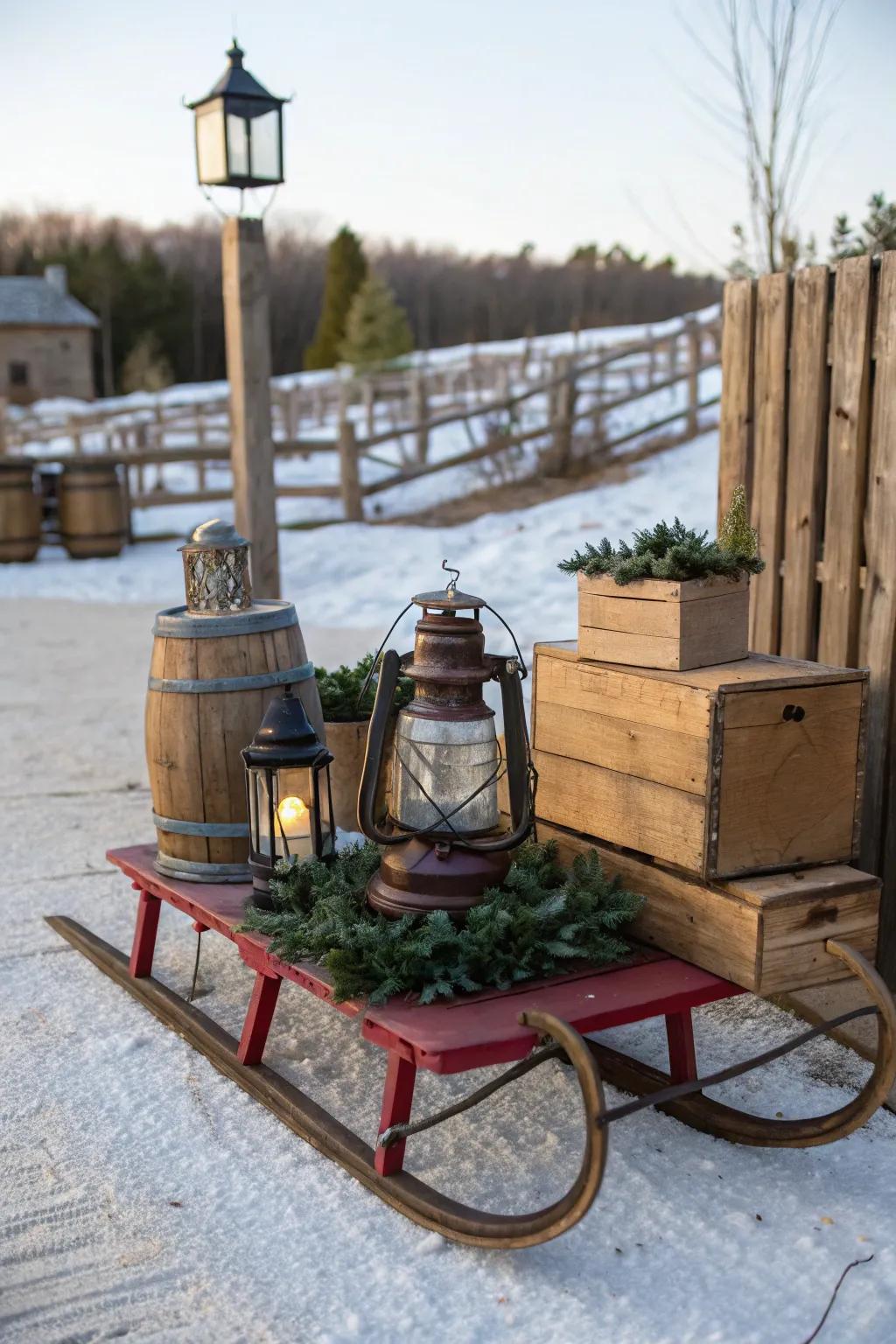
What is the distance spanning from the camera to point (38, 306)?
42406mm

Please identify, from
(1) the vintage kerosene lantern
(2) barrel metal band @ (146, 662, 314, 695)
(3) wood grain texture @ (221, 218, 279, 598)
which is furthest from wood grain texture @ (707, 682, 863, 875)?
(3) wood grain texture @ (221, 218, 279, 598)

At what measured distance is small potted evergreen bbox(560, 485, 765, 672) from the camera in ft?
9.86

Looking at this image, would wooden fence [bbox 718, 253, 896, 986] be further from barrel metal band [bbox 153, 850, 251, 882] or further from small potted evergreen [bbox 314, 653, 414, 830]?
barrel metal band [bbox 153, 850, 251, 882]

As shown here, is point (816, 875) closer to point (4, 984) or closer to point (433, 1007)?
point (433, 1007)

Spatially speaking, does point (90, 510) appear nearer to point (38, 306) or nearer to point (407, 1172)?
point (407, 1172)

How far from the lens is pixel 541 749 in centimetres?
338

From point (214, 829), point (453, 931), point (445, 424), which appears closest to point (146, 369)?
point (445, 424)

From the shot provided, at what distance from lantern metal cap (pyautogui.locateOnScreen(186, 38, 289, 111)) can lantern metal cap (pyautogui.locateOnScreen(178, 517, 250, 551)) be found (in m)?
2.92

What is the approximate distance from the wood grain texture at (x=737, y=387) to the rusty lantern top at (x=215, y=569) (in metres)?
1.60

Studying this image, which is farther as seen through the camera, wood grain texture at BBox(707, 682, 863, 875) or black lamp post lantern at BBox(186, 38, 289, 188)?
black lamp post lantern at BBox(186, 38, 289, 188)

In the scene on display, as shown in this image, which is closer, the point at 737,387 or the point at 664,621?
the point at 664,621

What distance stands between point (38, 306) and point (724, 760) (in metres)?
43.8

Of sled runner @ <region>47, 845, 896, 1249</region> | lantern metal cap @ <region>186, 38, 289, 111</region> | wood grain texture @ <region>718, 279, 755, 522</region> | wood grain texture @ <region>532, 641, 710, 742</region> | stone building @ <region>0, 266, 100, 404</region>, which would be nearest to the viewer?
sled runner @ <region>47, 845, 896, 1249</region>

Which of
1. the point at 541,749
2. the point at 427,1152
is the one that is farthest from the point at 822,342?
the point at 427,1152
